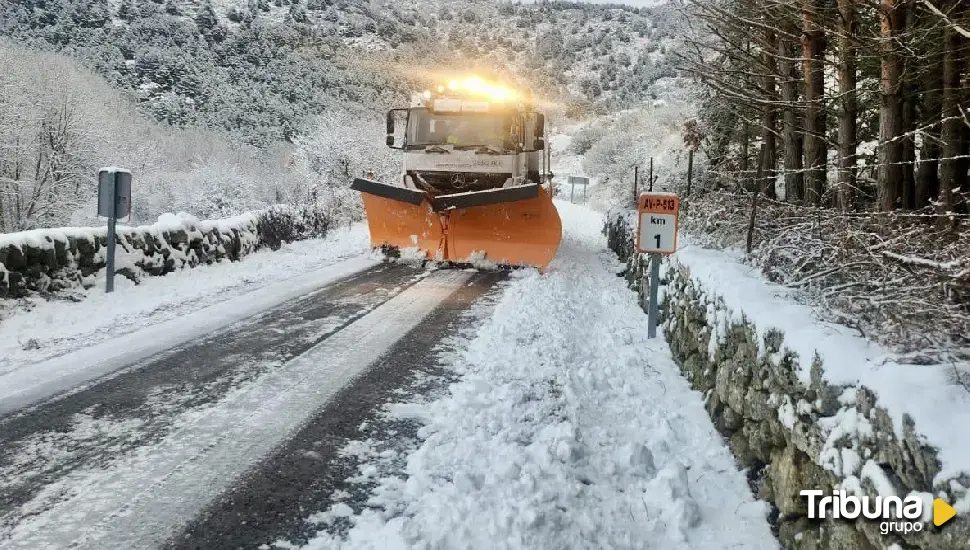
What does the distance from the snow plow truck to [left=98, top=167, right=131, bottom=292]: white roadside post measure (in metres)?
3.86

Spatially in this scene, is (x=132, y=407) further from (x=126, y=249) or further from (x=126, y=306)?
(x=126, y=249)

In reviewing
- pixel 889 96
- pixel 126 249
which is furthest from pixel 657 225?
pixel 126 249

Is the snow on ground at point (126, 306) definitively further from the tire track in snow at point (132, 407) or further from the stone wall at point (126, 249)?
the tire track in snow at point (132, 407)

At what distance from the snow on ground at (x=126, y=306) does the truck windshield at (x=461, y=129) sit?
2.92 m

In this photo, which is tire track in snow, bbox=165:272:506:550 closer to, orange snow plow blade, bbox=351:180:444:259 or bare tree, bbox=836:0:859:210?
bare tree, bbox=836:0:859:210

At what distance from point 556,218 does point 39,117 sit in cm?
2350

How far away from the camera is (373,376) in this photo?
16.7 feet

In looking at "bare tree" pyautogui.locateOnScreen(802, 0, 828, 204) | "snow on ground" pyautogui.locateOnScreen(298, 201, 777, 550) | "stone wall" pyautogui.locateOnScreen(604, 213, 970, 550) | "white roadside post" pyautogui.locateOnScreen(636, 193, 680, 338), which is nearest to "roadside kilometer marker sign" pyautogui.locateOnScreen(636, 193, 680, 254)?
"white roadside post" pyautogui.locateOnScreen(636, 193, 680, 338)

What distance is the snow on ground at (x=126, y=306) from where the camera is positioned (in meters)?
5.91

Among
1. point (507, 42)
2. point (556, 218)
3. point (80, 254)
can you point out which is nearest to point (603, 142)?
point (556, 218)

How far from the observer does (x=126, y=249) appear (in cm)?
882

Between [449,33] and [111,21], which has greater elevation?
[449,33]

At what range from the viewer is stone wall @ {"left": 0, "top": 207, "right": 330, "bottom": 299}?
23.7 ft

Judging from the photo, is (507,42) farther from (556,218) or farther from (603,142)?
(556,218)
